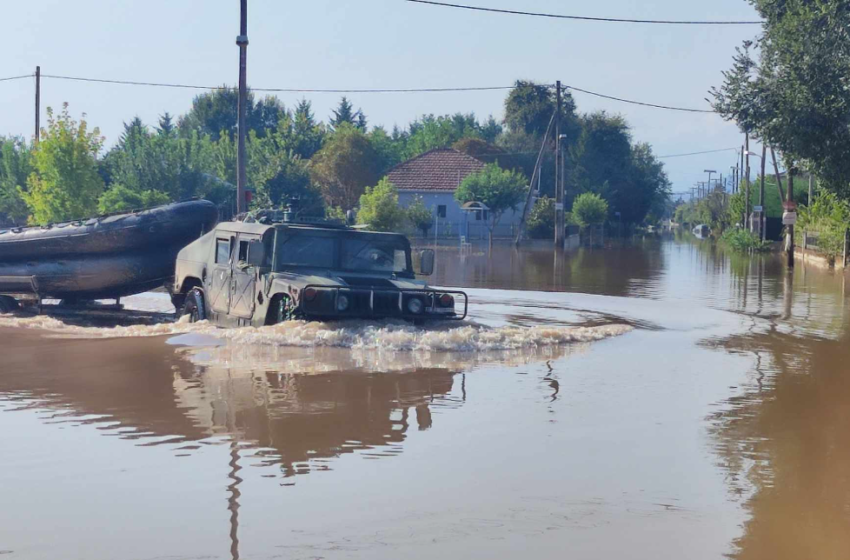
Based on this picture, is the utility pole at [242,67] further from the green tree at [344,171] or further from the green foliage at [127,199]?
the green tree at [344,171]

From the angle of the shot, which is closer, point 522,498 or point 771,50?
point 522,498

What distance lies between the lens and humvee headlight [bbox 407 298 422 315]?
45.2 ft

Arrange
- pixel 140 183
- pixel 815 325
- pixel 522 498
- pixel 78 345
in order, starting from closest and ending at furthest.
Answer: pixel 522 498, pixel 78 345, pixel 815 325, pixel 140 183

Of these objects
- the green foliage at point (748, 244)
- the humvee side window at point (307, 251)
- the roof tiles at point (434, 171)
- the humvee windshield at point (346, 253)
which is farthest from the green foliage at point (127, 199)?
the humvee side window at point (307, 251)

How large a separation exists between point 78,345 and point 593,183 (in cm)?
7296

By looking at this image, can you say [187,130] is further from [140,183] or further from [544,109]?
[140,183]

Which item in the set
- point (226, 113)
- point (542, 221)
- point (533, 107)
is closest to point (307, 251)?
point (542, 221)

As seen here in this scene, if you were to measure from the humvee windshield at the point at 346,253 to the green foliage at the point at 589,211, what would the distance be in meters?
51.7

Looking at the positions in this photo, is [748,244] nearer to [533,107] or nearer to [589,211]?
[589,211]

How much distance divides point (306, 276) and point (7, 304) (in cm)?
765

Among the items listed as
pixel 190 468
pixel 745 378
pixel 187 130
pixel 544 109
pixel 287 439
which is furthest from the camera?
pixel 187 130

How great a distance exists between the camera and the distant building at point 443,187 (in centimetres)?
6362

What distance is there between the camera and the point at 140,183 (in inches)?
1940

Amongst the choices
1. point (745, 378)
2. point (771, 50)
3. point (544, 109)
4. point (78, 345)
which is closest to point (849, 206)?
point (771, 50)
